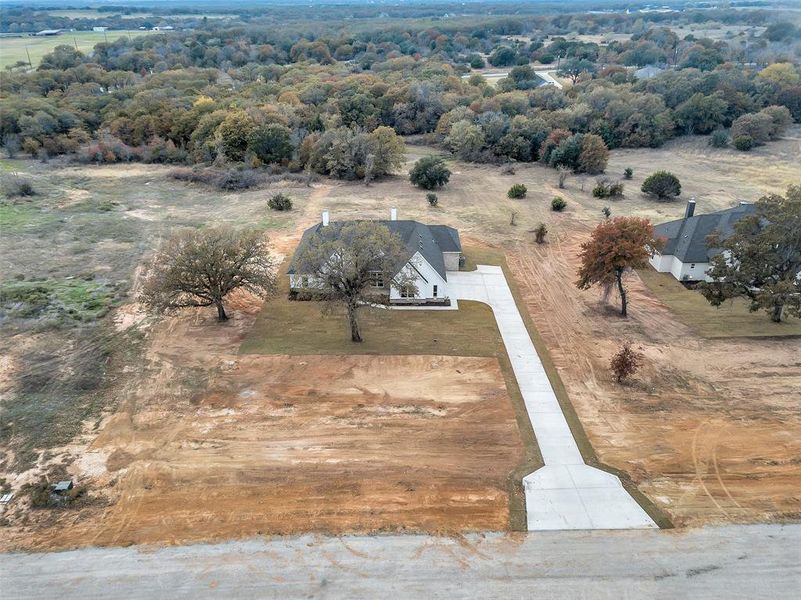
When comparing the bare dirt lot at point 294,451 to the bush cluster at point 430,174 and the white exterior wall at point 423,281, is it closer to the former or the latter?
the white exterior wall at point 423,281

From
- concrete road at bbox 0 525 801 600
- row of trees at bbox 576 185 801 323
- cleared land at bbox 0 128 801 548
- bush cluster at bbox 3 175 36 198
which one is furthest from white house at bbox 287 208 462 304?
bush cluster at bbox 3 175 36 198

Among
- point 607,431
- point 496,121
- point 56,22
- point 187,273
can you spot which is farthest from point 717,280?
point 56,22

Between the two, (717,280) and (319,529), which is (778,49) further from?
(319,529)

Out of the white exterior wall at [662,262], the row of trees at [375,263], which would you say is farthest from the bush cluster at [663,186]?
the row of trees at [375,263]

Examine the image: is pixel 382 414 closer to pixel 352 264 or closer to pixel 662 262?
pixel 352 264

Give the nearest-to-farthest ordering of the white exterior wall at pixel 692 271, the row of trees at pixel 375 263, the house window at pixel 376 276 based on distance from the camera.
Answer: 1. the row of trees at pixel 375 263
2. the house window at pixel 376 276
3. the white exterior wall at pixel 692 271

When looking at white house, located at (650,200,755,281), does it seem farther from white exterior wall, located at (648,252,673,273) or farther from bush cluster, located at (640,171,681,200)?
bush cluster, located at (640,171,681,200)

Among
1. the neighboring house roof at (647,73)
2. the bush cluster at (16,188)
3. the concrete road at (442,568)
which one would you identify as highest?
the neighboring house roof at (647,73)
